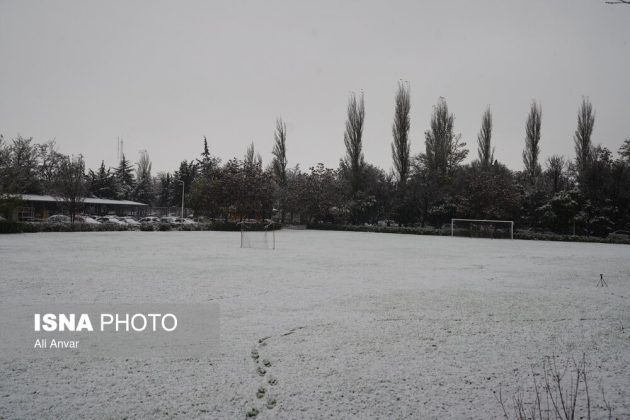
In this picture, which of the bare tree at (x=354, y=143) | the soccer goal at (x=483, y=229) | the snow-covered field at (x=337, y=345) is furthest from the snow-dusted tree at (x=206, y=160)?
the snow-covered field at (x=337, y=345)

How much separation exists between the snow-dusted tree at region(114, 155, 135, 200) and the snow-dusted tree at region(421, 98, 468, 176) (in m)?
46.2

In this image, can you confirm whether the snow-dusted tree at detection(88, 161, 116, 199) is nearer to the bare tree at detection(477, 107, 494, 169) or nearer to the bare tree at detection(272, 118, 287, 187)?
the bare tree at detection(272, 118, 287, 187)

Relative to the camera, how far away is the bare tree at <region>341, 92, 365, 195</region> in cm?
4153

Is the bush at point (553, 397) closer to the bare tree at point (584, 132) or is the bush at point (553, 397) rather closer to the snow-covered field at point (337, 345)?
the snow-covered field at point (337, 345)

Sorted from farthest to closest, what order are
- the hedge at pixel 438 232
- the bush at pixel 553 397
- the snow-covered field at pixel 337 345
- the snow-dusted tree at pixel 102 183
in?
the snow-dusted tree at pixel 102 183 → the hedge at pixel 438 232 → the snow-covered field at pixel 337 345 → the bush at pixel 553 397

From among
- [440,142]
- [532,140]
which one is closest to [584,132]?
[532,140]

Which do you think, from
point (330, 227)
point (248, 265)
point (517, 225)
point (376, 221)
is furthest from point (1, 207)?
point (517, 225)

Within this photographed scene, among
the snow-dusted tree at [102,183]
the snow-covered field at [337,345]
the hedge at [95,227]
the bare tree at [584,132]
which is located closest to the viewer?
the snow-covered field at [337,345]

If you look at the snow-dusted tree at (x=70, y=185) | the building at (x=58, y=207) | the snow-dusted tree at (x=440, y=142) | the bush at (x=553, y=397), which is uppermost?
the snow-dusted tree at (x=440, y=142)

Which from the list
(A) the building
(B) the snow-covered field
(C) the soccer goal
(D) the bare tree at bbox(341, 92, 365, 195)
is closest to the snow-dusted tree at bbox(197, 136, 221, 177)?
(A) the building

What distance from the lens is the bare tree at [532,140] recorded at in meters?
39.8

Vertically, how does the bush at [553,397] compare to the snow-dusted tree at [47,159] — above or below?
below

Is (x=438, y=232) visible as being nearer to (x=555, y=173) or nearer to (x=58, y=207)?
(x=555, y=173)

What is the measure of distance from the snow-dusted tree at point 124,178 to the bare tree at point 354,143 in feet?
127
